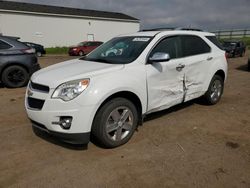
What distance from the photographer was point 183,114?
17.7ft

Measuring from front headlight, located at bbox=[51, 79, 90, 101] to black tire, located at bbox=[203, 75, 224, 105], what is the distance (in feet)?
10.8

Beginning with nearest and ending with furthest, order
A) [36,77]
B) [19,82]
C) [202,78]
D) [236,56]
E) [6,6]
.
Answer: [36,77]
[202,78]
[19,82]
[236,56]
[6,6]

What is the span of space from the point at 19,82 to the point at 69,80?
5.54 metres

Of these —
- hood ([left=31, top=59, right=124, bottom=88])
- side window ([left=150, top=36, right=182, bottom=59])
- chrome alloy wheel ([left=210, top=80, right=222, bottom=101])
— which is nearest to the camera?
hood ([left=31, top=59, right=124, bottom=88])

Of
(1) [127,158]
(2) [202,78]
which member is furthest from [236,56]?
(1) [127,158]

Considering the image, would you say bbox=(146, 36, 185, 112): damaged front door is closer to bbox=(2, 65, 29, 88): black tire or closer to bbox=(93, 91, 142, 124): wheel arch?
bbox=(93, 91, 142, 124): wheel arch

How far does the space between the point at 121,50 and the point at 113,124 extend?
1.41 meters

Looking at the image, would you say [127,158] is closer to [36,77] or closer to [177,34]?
[36,77]

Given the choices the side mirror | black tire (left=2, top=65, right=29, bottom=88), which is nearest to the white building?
black tire (left=2, top=65, right=29, bottom=88)

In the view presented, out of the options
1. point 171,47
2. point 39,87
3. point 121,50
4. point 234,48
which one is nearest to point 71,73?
point 39,87

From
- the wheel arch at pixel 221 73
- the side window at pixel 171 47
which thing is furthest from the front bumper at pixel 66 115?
the wheel arch at pixel 221 73

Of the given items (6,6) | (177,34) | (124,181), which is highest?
(6,6)

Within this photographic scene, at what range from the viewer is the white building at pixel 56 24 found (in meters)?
28.5

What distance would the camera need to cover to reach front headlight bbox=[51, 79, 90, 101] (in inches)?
133
